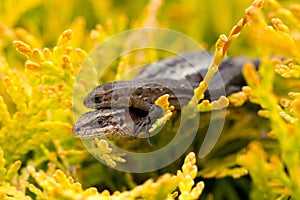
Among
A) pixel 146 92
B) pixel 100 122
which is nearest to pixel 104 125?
pixel 100 122

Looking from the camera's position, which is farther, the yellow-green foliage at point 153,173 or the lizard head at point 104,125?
the lizard head at point 104,125

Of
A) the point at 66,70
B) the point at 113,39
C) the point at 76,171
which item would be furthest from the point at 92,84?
the point at 113,39

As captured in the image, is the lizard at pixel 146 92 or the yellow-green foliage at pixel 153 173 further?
the lizard at pixel 146 92

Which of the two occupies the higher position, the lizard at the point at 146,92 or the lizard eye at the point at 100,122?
the lizard at the point at 146,92

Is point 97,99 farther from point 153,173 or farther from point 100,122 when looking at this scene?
point 153,173

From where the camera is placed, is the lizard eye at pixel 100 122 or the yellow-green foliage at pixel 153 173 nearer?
the yellow-green foliage at pixel 153 173

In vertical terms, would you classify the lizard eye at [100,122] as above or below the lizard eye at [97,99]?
below

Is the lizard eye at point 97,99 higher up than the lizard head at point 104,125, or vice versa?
the lizard eye at point 97,99
